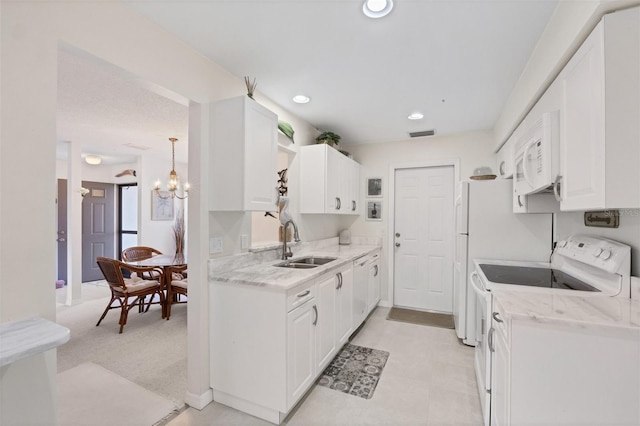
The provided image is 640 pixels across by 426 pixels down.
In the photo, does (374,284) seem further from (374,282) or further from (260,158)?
(260,158)

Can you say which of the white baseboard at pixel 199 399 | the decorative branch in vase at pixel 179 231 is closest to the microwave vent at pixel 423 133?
the white baseboard at pixel 199 399

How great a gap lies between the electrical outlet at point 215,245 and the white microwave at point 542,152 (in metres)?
2.13

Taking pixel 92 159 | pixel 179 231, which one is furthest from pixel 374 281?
pixel 92 159

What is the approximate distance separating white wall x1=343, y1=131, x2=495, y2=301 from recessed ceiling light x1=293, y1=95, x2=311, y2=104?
1.79 metres

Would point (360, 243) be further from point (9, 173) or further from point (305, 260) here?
point (9, 173)

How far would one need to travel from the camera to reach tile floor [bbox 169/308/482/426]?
189cm

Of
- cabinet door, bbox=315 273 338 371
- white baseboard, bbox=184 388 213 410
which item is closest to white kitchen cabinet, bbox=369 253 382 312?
cabinet door, bbox=315 273 338 371

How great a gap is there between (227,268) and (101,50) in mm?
1523

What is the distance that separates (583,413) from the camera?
1.10 m

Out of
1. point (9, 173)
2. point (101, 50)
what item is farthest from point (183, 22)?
point (9, 173)

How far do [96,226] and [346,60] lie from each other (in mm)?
6453

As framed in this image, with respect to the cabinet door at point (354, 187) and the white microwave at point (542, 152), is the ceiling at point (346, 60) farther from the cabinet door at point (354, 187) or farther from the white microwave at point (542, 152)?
the cabinet door at point (354, 187)

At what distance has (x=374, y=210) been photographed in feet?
14.3

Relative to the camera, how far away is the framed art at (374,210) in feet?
14.2
